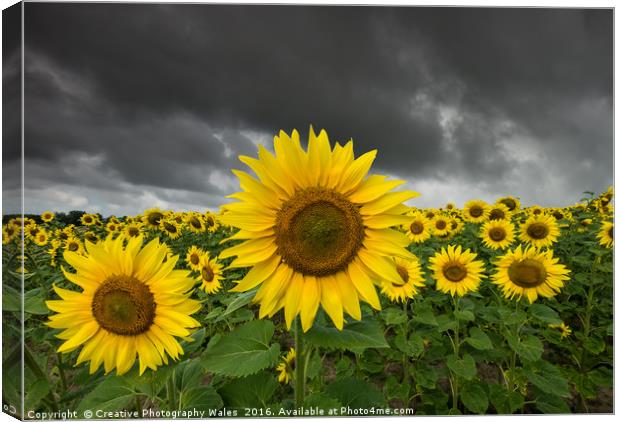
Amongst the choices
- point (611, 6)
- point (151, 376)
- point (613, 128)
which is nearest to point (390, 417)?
point (151, 376)

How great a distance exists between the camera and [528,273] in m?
2.76

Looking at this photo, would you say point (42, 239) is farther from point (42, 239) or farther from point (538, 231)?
point (538, 231)

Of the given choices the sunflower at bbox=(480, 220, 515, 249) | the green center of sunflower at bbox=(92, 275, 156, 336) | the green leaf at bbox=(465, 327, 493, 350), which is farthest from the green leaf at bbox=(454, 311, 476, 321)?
the green center of sunflower at bbox=(92, 275, 156, 336)

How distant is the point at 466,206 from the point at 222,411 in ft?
16.1

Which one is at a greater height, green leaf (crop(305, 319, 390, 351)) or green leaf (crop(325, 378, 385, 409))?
green leaf (crop(305, 319, 390, 351))

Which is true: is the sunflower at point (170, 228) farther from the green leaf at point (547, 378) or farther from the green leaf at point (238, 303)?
the green leaf at point (547, 378)

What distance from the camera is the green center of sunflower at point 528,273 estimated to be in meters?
2.75

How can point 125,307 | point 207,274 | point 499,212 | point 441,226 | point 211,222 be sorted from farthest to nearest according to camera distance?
1. point 211,222
2. point 441,226
3. point 499,212
4. point 207,274
5. point 125,307

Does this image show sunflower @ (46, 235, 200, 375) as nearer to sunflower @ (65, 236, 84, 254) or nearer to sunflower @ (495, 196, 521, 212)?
sunflower @ (65, 236, 84, 254)

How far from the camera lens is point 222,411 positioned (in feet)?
5.81

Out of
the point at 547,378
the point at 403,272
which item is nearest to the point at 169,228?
the point at 403,272

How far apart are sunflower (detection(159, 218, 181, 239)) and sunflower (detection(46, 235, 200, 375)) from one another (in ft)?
13.3

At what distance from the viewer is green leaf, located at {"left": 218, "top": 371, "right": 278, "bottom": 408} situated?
5.26 feet

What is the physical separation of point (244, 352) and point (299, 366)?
237mm
